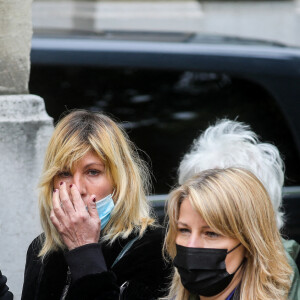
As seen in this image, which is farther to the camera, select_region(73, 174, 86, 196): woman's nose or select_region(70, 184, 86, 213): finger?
select_region(73, 174, 86, 196): woman's nose

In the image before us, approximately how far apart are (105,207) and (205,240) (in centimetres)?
44

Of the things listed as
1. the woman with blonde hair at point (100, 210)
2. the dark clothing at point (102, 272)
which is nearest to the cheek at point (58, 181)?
the woman with blonde hair at point (100, 210)

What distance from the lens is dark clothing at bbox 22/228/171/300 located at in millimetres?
2545

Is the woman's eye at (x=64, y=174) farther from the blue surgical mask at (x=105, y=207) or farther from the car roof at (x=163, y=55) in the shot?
the car roof at (x=163, y=55)

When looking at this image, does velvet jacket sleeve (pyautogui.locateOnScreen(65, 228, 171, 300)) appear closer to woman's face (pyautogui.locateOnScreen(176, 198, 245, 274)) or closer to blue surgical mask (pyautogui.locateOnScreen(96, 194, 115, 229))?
blue surgical mask (pyautogui.locateOnScreen(96, 194, 115, 229))

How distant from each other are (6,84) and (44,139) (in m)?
0.31

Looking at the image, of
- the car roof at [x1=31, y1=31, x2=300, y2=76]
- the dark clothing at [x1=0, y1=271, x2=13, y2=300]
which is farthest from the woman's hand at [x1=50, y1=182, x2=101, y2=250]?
the car roof at [x1=31, y1=31, x2=300, y2=76]

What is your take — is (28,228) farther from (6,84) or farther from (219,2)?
(219,2)

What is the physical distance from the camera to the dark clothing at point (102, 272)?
254 centimetres

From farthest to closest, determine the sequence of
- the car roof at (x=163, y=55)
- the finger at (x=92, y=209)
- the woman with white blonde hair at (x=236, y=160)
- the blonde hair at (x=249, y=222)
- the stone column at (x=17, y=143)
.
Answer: the car roof at (x=163, y=55) < the woman with white blonde hair at (x=236, y=160) < the stone column at (x=17, y=143) < the finger at (x=92, y=209) < the blonde hair at (x=249, y=222)

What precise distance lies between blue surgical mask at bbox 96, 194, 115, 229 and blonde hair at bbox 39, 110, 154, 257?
2cm

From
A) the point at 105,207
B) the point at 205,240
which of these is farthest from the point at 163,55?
the point at 205,240

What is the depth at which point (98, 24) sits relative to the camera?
954 centimetres

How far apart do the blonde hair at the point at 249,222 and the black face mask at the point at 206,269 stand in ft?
0.23
